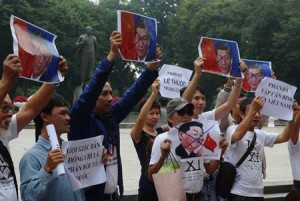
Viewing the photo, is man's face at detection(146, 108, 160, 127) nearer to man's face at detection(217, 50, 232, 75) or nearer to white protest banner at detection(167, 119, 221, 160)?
white protest banner at detection(167, 119, 221, 160)

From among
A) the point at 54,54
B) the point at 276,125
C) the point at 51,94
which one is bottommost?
the point at 276,125

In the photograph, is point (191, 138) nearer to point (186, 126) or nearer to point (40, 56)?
point (186, 126)

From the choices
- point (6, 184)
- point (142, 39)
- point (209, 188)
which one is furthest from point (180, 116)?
point (6, 184)

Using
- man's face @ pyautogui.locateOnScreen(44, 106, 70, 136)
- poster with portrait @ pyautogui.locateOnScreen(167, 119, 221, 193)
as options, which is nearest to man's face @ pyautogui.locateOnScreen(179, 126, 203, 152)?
poster with portrait @ pyautogui.locateOnScreen(167, 119, 221, 193)

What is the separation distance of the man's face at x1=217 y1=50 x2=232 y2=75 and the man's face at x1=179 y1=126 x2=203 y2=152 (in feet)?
4.64

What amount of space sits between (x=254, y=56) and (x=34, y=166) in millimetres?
38949

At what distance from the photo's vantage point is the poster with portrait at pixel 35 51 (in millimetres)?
3111

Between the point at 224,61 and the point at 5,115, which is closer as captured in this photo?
the point at 5,115

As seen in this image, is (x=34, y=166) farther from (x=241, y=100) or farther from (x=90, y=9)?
(x=90, y=9)

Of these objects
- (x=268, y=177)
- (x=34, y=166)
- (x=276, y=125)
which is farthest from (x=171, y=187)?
(x=276, y=125)

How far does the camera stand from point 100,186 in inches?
137

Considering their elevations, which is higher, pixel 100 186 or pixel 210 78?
pixel 100 186

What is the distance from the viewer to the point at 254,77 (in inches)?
235

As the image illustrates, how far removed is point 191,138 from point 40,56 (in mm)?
1305
